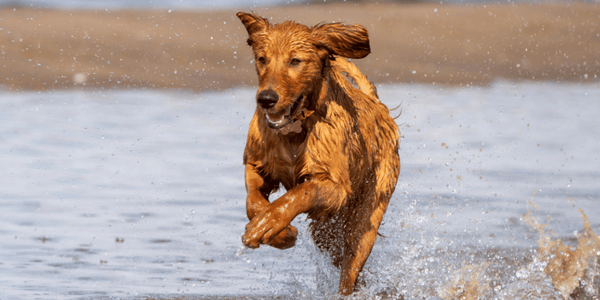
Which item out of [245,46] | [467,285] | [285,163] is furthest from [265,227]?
[245,46]

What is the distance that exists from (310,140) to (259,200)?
432mm

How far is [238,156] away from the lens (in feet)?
30.9

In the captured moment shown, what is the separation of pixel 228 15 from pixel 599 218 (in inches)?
517

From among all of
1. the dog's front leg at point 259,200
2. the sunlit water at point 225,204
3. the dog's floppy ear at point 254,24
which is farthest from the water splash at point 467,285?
the dog's floppy ear at point 254,24

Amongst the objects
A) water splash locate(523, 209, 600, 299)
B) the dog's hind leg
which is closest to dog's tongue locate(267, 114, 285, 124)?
the dog's hind leg

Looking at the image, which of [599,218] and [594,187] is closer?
[599,218]

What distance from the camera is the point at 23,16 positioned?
699 inches

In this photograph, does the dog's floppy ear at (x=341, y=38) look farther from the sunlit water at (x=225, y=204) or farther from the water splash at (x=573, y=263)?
the water splash at (x=573, y=263)

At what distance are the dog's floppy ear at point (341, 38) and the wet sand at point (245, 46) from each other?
10194 mm

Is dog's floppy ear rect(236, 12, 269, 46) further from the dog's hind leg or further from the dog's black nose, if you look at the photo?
the dog's hind leg

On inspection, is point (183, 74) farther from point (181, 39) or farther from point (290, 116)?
point (290, 116)

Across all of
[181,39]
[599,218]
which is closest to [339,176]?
[599,218]

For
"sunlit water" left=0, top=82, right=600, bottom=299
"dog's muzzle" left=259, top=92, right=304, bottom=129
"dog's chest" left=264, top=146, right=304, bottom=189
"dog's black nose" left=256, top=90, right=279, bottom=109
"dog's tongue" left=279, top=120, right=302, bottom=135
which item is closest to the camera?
"dog's black nose" left=256, top=90, right=279, bottom=109

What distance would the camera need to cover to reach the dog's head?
Result: 409 centimetres
